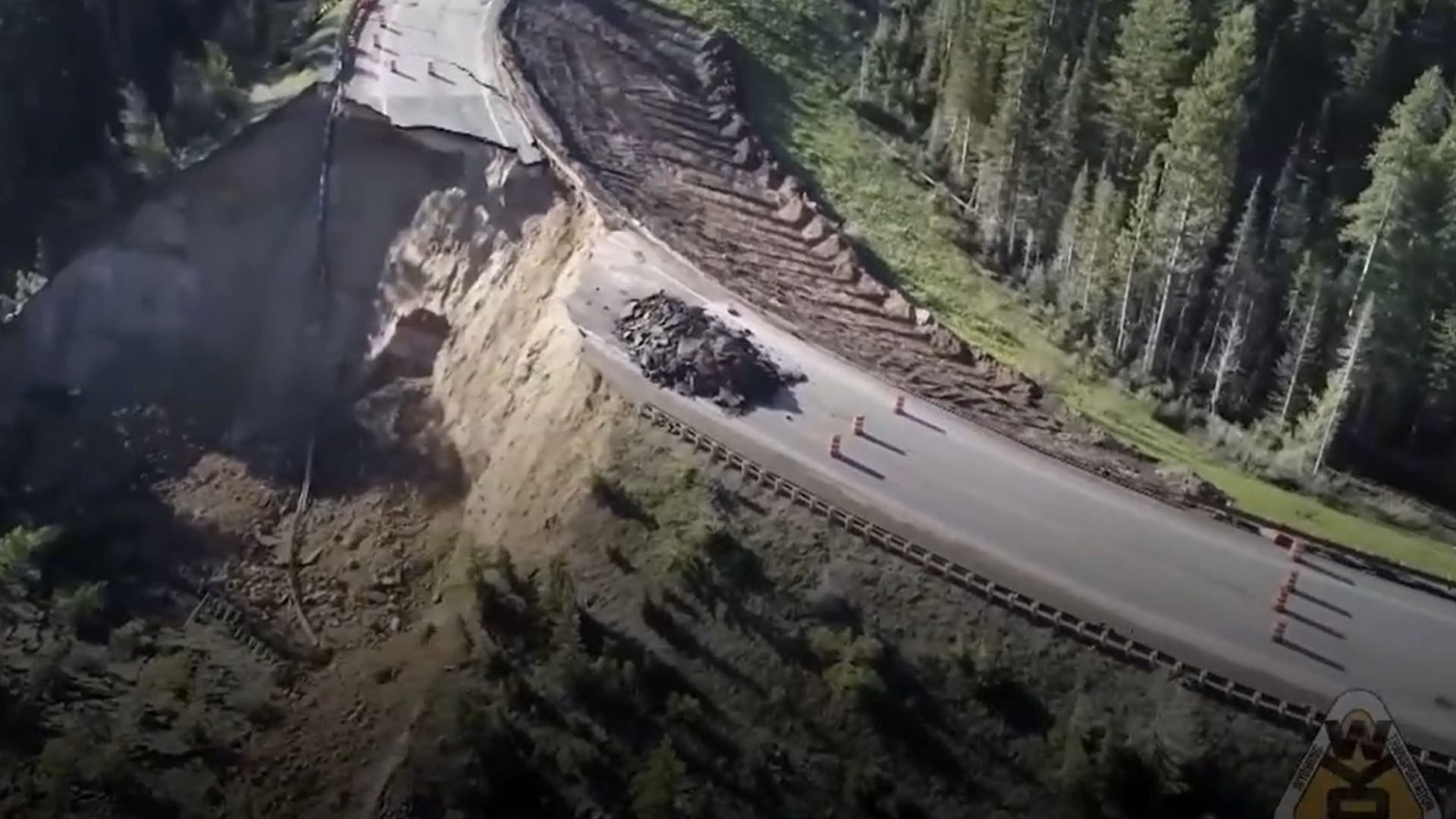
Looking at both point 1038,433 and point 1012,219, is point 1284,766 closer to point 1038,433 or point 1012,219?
point 1038,433

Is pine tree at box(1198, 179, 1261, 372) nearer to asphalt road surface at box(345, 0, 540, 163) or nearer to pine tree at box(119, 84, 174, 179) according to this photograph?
asphalt road surface at box(345, 0, 540, 163)

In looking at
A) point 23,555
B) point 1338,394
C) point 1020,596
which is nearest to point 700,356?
point 1020,596

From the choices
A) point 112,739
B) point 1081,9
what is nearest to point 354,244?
point 112,739

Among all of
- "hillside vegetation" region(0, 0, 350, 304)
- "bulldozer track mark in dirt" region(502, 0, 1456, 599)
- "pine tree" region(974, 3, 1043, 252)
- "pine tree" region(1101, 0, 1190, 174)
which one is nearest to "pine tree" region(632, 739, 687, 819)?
"bulldozer track mark in dirt" region(502, 0, 1456, 599)

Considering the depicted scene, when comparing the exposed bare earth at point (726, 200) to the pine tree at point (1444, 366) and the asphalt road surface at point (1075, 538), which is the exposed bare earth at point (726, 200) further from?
the pine tree at point (1444, 366)

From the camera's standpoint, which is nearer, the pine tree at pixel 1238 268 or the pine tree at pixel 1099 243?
the pine tree at pixel 1238 268

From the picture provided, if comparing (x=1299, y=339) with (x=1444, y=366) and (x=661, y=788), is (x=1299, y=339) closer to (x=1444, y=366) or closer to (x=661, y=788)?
(x=1444, y=366)

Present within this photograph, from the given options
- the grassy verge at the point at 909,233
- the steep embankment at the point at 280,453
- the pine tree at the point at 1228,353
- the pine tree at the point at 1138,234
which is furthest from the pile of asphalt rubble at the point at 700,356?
the pine tree at the point at 1228,353
